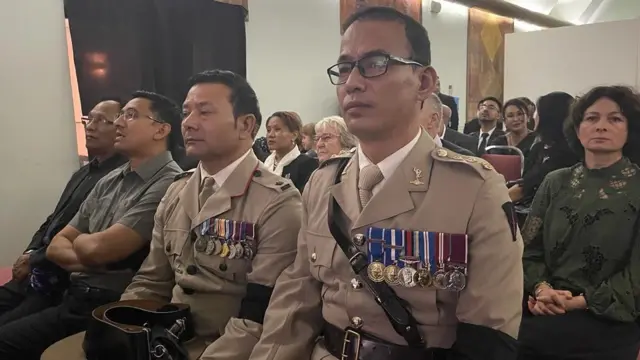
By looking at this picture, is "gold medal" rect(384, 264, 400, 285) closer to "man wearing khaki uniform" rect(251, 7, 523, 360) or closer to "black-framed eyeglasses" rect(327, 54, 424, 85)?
"man wearing khaki uniform" rect(251, 7, 523, 360)

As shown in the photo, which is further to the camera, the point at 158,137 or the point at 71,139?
the point at 71,139

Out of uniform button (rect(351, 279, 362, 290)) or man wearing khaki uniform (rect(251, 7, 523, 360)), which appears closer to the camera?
man wearing khaki uniform (rect(251, 7, 523, 360))

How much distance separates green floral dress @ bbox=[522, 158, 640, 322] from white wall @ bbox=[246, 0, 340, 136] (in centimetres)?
392

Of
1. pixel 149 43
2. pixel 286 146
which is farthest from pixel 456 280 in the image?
pixel 149 43

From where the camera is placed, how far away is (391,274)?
1.27 m

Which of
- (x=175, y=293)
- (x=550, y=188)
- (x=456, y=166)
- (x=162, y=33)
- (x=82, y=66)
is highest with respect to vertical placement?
(x=162, y=33)

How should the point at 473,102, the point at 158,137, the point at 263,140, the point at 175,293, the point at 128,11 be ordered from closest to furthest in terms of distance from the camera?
the point at 175,293, the point at 158,137, the point at 128,11, the point at 263,140, the point at 473,102

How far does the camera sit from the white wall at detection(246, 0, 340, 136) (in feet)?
18.5

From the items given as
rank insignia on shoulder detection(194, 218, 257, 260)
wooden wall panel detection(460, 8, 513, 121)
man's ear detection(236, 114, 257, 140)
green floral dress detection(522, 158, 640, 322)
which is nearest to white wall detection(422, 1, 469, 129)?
wooden wall panel detection(460, 8, 513, 121)

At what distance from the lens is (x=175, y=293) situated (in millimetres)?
1862

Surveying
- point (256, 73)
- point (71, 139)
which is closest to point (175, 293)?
point (71, 139)

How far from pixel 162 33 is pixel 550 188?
3.50 m

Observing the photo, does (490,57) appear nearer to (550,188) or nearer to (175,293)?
(550,188)

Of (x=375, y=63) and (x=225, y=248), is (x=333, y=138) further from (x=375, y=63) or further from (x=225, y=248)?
(x=375, y=63)
